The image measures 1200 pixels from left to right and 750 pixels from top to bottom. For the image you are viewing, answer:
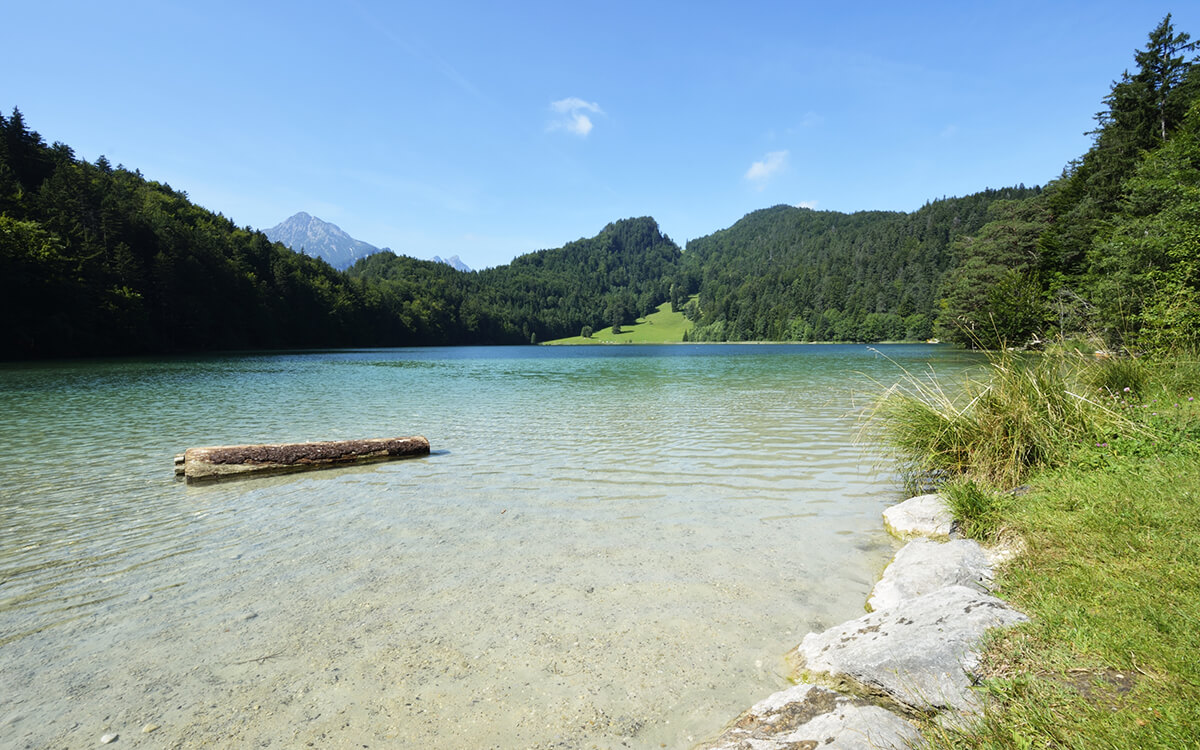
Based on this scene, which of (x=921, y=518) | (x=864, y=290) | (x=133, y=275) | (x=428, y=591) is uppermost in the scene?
(x=864, y=290)

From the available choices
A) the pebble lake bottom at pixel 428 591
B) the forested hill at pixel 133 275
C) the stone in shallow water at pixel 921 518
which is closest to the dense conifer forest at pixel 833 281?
the forested hill at pixel 133 275

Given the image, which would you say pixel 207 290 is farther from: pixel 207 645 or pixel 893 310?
pixel 893 310

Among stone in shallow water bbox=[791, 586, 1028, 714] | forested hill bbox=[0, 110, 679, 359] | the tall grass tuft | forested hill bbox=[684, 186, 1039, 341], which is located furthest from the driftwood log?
forested hill bbox=[684, 186, 1039, 341]

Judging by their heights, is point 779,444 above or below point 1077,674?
below

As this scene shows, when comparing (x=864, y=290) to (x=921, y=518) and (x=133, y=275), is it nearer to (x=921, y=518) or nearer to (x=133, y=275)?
(x=133, y=275)

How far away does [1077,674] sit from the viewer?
9.00 feet

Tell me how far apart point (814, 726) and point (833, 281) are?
590ft

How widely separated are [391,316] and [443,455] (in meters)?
140

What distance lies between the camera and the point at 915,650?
10.6 feet

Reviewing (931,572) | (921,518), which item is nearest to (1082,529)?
(931,572)

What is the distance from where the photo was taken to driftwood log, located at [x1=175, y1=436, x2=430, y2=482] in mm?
9609

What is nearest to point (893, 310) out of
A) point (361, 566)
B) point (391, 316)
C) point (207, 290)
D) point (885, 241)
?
point (885, 241)

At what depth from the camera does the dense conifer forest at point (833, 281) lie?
67.3ft

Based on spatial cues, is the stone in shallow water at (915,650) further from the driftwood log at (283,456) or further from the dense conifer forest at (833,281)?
the driftwood log at (283,456)
